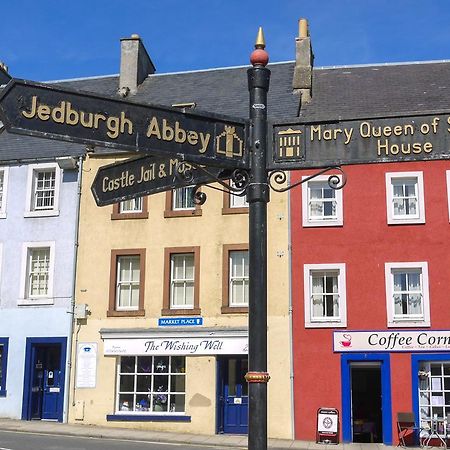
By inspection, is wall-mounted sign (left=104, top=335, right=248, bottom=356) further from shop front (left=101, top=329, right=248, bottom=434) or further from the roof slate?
the roof slate

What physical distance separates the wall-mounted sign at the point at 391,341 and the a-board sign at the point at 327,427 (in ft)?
6.22

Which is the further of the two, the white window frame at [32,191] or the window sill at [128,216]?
the white window frame at [32,191]

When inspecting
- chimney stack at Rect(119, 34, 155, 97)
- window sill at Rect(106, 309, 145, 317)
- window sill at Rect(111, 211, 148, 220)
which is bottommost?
Answer: window sill at Rect(106, 309, 145, 317)

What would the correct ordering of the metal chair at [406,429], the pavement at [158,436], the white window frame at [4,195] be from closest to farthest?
the pavement at [158,436], the metal chair at [406,429], the white window frame at [4,195]

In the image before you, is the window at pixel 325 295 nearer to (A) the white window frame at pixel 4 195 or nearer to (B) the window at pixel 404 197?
(B) the window at pixel 404 197

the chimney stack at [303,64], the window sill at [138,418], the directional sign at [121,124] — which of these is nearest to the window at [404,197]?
the chimney stack at [303,64]

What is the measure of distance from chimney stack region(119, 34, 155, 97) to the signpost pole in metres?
23.8

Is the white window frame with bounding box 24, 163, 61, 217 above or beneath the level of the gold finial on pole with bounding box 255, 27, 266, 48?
above

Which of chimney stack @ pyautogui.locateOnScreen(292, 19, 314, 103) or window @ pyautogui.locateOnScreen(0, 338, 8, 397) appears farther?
chimney stack @ pyautogui.locateOnScreen(292, 19, 314, 103)

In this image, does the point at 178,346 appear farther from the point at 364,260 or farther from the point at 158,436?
the point at 364,260

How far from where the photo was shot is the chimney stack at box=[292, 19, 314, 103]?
25781 millimetres

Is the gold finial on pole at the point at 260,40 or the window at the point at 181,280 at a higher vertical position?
the window at the point at 181,280

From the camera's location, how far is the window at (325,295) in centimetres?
2194

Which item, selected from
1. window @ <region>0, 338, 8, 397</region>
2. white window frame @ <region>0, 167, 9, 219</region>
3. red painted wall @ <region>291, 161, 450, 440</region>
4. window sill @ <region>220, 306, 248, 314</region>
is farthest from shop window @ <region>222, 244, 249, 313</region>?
white window frame @ <region>0, 167, 9, 219</region>
